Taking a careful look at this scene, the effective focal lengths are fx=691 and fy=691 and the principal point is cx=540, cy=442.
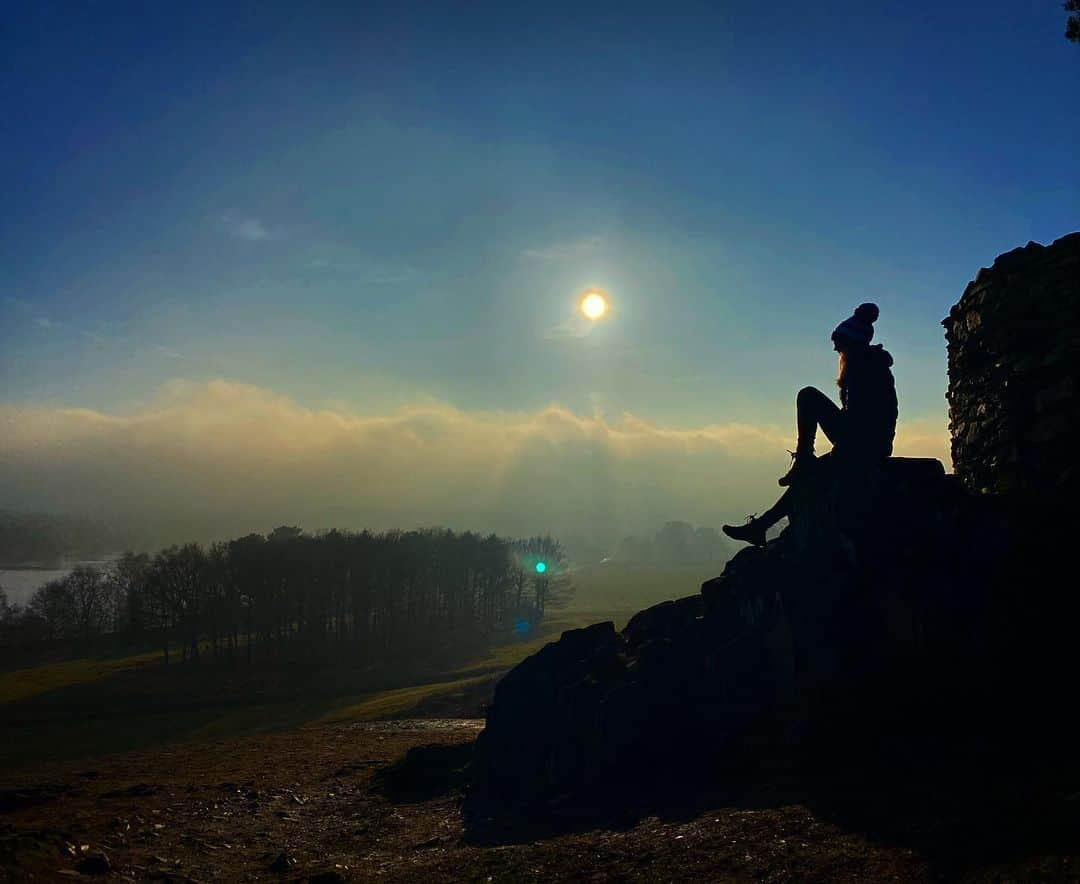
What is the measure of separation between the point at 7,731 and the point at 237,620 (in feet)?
124

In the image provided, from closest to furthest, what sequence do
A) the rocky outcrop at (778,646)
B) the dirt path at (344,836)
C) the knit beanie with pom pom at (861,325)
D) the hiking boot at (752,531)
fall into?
the dirt path at (344,836) → the rocky outcrop at (778,646) → the knit beanie with pom pom at (861,325) → the hiking boot at (752,531)

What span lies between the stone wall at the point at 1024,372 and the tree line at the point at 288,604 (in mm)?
92630

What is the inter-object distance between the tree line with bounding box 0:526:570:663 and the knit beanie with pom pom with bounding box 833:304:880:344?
3700 inches

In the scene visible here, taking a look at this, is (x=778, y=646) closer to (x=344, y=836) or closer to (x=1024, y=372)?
(x=1024, y=372)

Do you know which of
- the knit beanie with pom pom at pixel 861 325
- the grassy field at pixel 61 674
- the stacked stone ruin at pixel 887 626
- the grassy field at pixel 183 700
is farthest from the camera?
the grassy field at pixel 61 674

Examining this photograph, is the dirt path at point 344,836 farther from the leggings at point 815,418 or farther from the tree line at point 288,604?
the tree line at point 288,604

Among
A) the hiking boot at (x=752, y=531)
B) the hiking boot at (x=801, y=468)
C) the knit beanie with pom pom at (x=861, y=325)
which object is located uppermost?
the knit beanie with pom pom at (x=861, y=325)

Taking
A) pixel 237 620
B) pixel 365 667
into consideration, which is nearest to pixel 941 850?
pixel 365 667

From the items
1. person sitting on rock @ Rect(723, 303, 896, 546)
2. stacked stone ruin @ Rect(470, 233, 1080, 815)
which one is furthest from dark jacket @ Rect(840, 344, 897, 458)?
stacked stone ruin @ Rect(470, 233, 1080, 815)

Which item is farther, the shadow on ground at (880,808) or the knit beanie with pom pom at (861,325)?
the knit beanie with pom pom at (861,325)

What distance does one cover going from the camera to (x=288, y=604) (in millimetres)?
106000

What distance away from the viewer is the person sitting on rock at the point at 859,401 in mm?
21562

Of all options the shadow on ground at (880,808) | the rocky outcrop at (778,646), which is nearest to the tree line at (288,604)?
the rocky outcrop at (778,646)

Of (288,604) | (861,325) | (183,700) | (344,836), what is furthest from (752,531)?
(288,604)
